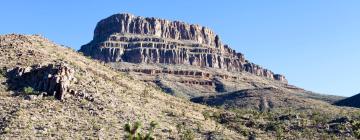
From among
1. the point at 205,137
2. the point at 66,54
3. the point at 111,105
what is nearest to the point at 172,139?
the point at 205,137

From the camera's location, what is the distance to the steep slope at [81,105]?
91.3 m

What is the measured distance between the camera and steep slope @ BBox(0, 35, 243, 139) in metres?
91.3

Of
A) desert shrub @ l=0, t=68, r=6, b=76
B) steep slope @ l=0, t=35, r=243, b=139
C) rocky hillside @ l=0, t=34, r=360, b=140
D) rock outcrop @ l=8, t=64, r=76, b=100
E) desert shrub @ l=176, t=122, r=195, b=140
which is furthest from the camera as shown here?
desert shrub @ l=0, t=68, r=6, b=76

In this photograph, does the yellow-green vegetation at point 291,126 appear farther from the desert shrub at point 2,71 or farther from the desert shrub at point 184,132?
the desert shrub at point 2,71

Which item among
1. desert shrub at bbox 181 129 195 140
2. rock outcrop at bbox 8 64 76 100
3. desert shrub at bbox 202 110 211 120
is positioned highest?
rock outcrop at bbox 8 64 76 100

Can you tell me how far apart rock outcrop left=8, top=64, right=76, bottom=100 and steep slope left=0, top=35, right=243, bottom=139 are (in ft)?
1.18

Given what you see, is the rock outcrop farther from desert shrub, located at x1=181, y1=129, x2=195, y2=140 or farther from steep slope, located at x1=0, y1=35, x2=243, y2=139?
desert shrub, located at x1=181, y1=129, x2=195, y2=140

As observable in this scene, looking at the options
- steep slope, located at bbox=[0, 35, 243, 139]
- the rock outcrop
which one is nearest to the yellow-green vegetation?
steep slope, located at bbox=[0, 35, 243, 139]

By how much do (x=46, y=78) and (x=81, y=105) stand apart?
331 inches

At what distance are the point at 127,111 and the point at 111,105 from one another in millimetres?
2780

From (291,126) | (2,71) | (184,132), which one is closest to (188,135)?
(184,132)

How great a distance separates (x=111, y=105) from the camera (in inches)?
4156

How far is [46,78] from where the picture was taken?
4151 inches

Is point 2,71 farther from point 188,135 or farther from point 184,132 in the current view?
point 188,135
